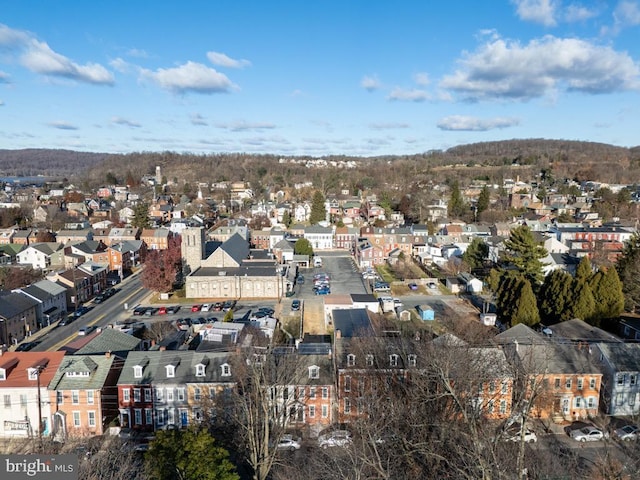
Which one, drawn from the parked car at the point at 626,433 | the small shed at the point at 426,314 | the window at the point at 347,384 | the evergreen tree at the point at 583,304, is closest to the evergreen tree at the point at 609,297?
the evergreen tree at the point at 583,304

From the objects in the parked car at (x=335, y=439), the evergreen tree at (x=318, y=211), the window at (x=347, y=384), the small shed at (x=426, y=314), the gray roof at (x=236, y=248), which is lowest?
the parked car at (x=335, y=439)

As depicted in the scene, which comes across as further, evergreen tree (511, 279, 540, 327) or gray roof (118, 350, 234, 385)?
evergreen tree (511, 279, 540, 327)

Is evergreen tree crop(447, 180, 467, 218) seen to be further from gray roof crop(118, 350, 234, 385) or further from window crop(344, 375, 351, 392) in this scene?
gray roof crop(118, 350, 234, 385)

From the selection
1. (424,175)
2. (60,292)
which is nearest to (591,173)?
(424,175)

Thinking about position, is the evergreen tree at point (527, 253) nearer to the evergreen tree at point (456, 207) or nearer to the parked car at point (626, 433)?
the parked car at point (626, 433)

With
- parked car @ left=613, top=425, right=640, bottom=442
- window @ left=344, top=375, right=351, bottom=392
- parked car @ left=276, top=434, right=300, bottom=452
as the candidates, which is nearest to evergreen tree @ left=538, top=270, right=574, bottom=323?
parked car @ left=613, top=425, right=640, bottom=442

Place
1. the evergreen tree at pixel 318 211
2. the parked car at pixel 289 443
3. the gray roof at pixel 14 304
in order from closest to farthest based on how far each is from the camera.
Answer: the parked car at pixel 289 443, the gray roof at pixel 14 304, the evergreen tree at pixel 318 211

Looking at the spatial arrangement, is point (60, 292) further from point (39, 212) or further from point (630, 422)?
point (39, 212)
